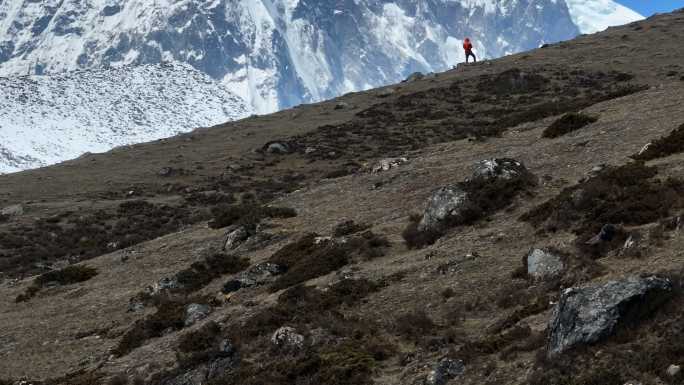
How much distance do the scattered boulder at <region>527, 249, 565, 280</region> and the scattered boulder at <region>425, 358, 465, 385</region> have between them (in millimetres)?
4201

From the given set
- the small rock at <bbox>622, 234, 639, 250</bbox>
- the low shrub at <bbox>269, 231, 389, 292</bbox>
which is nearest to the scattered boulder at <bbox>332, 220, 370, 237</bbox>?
the low shrub at <bbox>269, 231, 389, 292</bbox>

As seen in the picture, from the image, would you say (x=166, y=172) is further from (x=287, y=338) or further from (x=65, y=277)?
(x=287, y=338)

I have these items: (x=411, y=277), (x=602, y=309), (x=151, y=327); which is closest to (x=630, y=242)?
(x=602, y=309)

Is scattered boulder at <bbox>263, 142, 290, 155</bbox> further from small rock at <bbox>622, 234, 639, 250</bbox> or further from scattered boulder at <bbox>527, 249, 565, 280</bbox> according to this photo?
small rock at <bbox>622, 234, 639, 250</bbox>

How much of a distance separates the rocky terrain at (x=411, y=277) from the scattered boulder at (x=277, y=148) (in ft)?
63.3

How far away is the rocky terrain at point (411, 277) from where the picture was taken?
1331 centimetres

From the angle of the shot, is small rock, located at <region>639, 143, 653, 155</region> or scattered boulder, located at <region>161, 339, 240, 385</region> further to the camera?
small rock, located at <region>639, 143, 653, 155</region>

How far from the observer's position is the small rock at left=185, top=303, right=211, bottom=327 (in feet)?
70.3

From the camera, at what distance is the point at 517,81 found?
7231 cm

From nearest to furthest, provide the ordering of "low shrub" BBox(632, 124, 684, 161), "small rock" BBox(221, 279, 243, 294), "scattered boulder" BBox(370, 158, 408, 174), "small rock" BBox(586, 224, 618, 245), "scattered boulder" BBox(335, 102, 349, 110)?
"small rock" BBox(586, 224, 618, 245) → "small rock" BBox(221, 279, 243, 294) → "low shrub" BBox(632, 124, 684, 161) → "scattered boulder" BBox(370, 158, 408, 174) → "scattered boulder" BBox(335, 102, 349, 110)

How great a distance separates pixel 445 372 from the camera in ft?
45.2

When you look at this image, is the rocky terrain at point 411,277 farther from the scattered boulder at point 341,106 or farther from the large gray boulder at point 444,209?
the scattered boulder at point 341,106

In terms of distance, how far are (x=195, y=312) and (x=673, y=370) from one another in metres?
14.2

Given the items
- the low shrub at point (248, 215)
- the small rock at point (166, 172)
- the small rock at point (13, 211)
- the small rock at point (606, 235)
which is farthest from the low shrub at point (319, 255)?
the small rock at point (166, 172)
